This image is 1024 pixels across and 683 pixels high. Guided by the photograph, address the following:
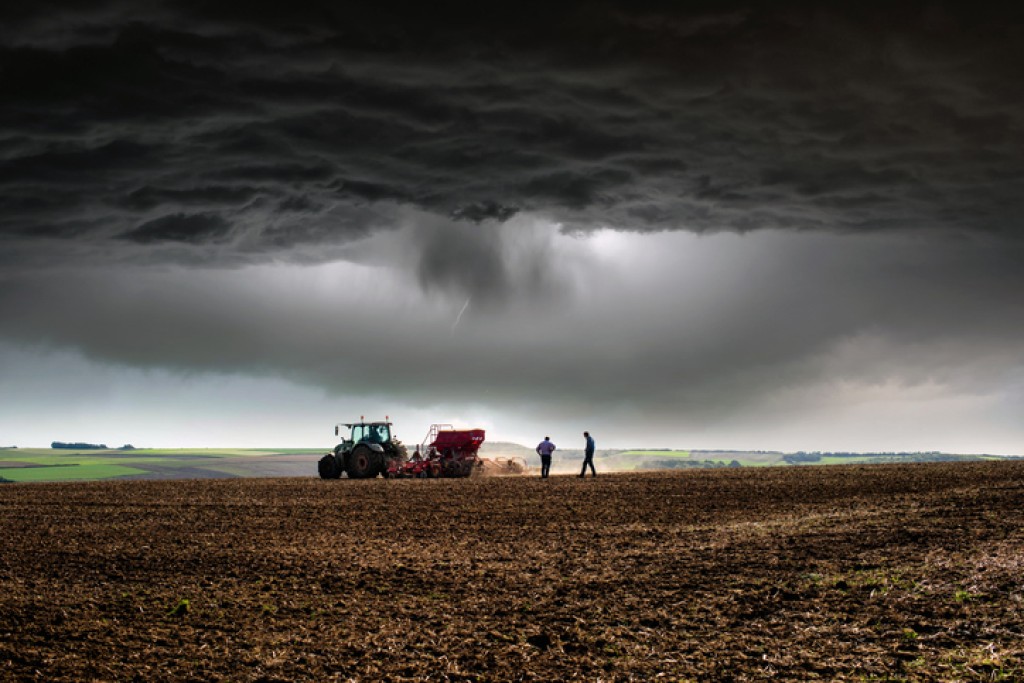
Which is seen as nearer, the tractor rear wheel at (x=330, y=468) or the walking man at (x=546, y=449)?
the walking man at (x=546, y=449)

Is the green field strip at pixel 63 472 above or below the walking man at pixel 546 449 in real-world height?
below

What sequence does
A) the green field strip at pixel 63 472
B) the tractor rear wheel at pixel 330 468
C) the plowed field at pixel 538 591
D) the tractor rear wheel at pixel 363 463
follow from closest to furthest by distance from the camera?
1. the plowed field at pixel 538 591
2. the tractor rear wheel at pixel 363 463
3. the tractor rear wheel at pixel 330 468
4. the green field strip at pixel 63 472

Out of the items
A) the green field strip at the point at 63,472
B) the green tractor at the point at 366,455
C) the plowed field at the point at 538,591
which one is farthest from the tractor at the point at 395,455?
the green field strip at the point at 63,472

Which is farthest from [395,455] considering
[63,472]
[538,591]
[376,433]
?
[63,472]

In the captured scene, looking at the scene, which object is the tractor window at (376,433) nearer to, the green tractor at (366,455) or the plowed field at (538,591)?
the green tractor at (366,455)

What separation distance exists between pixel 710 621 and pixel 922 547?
6630mm

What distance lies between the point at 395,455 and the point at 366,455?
1.69 meters

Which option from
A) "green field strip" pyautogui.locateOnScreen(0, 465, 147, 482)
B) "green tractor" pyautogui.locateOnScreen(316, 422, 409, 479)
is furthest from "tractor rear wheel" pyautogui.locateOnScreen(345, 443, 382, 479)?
"green field strip" pyautogui.locateOnScreen(0, 465, 147, 482)

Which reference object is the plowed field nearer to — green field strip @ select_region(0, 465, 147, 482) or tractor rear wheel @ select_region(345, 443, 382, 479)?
tractor rear wheel @ select_region(345, 443, 382, 479)

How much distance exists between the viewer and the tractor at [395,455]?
44.7 metres

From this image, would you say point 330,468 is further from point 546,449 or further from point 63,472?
point 63,472

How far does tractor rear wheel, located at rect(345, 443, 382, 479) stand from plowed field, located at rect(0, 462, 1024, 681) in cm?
1617

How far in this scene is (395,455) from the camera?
45625 millimetres

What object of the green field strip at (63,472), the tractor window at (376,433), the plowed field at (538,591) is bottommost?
the green field strip at (63,472)
